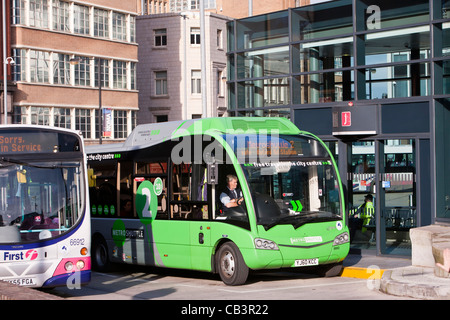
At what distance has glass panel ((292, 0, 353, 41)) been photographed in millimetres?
18625

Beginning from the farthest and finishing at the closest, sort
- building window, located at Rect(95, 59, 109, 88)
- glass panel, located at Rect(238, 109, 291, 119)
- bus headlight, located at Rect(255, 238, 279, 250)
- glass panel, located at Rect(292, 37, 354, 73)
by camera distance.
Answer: building window, located at Rect(95, 59, 109, 88)
glass panel, located at Rect(238, 109, 291, 119)
glass panel, located at Rect(292, 37, 354, 73)
bus headlight, located at Rect(255, 238, 279, 250)

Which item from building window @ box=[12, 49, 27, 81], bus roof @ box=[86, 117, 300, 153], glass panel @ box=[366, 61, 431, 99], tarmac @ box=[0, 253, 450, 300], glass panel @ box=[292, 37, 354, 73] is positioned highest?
building window @ box=[12, 49, 27, 81]

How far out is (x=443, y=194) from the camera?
1648 cm

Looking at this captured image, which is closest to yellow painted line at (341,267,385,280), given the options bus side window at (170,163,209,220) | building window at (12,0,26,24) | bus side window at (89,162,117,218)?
bus side window at (170,163,209,220)

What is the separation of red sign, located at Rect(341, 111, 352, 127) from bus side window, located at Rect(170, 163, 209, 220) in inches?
173

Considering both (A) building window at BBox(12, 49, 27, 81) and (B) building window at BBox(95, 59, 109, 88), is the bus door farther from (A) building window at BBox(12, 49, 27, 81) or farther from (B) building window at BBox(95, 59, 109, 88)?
(B) building window at BBox(95, 59, 109, 88)

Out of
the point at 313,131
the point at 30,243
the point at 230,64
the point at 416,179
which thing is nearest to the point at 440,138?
the point at 416,179

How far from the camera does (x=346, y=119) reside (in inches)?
712

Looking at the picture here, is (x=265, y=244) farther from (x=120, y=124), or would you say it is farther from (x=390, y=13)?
(x=120, y=124)

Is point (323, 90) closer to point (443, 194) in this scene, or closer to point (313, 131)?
point (313, 131)

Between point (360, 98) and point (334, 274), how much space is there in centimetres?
469

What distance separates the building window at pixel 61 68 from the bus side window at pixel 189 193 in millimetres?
32861

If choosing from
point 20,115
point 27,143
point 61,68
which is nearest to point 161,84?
point 61,68

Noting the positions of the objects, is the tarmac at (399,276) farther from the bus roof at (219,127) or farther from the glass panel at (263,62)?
the glass panel at (263,62)
